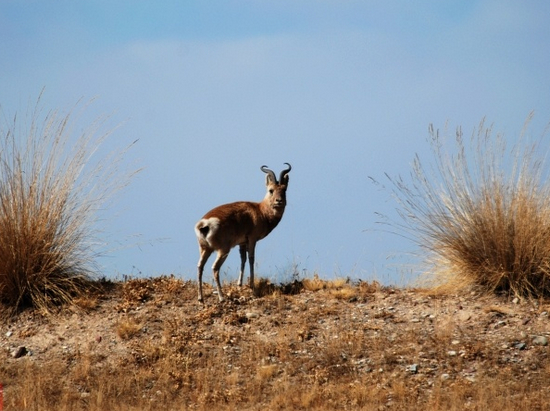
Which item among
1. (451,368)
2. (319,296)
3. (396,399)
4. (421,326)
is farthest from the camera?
(319,296)

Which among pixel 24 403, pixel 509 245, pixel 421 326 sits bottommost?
pixel 24 403

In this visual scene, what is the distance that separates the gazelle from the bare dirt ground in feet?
2.35

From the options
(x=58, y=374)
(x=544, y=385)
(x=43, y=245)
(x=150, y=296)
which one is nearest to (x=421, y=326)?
(x=544, y=385)

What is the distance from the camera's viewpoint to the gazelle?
13.6m

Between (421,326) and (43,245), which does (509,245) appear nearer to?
(421,326)

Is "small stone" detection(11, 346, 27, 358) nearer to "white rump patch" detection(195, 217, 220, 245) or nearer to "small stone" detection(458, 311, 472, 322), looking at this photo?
"white rump patch" detection(195, 217, 220, 245)

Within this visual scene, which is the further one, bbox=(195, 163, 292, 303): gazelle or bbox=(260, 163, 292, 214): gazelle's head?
bbox=(260, 163, 292, 214): gazelle's head

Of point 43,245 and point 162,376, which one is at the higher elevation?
point 43,245

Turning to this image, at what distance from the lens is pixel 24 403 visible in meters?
11.2

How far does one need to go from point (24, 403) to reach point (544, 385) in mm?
6797

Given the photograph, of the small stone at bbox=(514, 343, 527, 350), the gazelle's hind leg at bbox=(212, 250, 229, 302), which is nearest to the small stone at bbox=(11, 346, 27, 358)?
the gazelle's hind leg at bbox=(212, 250, 229, 302)

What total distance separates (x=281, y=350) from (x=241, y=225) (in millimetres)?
2559

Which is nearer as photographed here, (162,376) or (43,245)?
(162,376)

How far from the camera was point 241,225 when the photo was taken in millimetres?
14055
